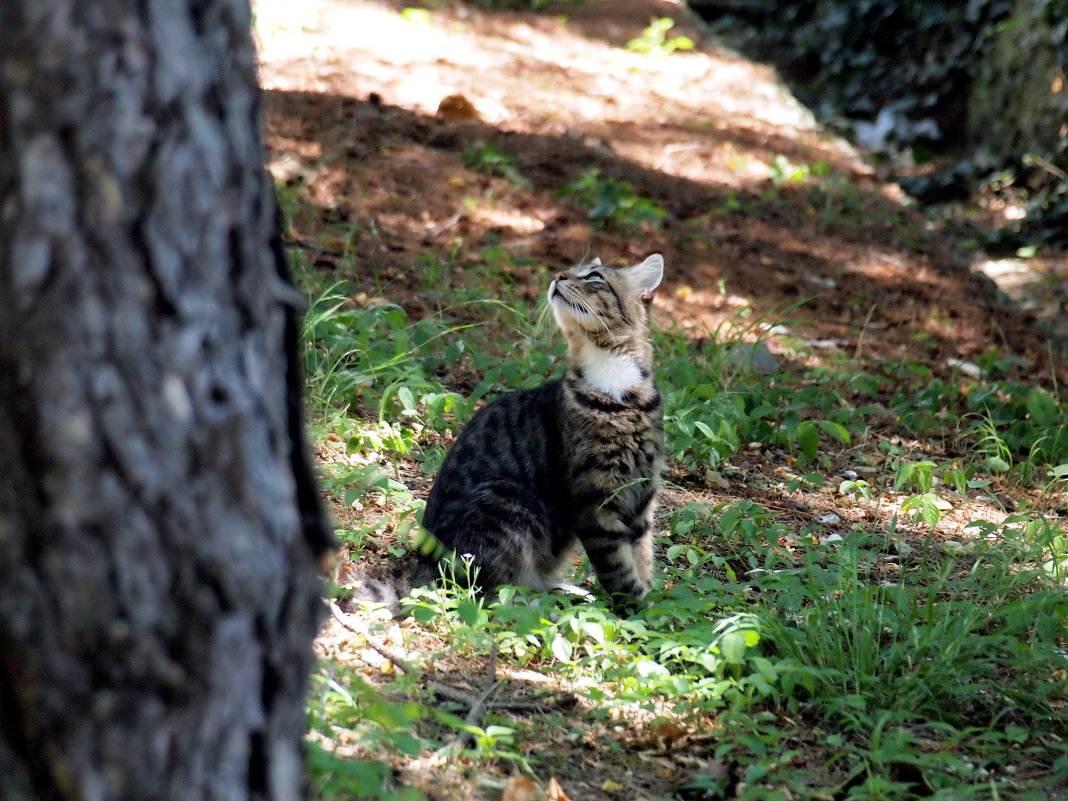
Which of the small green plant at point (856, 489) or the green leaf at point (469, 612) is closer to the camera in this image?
the green leaf at point (469, 612)

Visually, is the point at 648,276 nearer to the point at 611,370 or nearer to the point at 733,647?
the point at 611,370

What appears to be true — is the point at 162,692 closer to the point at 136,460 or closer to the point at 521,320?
the point at 136,460

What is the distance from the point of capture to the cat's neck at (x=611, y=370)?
Answer: 14.1ft

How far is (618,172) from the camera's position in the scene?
9211mm

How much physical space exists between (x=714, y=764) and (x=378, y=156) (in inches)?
244

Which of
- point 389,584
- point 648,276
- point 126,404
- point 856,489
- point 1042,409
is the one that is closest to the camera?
point 126,404

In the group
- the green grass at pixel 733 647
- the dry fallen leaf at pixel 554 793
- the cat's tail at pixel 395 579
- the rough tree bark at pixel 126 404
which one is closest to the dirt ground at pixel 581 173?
the green grass at pixel 733 647

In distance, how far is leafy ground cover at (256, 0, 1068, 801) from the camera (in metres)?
2.91

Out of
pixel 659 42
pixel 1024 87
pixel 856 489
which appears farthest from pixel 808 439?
pixel 659 42

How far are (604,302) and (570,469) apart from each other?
30.5 inches

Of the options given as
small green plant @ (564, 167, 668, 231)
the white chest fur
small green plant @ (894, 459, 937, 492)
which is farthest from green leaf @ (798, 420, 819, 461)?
small green plant @ (564, 167, 668, 231)

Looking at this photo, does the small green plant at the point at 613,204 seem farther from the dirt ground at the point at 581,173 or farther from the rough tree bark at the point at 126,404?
the rough tree bark at the point at 126,404

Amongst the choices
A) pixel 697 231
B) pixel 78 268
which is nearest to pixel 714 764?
pixel 78 268

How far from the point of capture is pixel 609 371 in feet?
14.3
